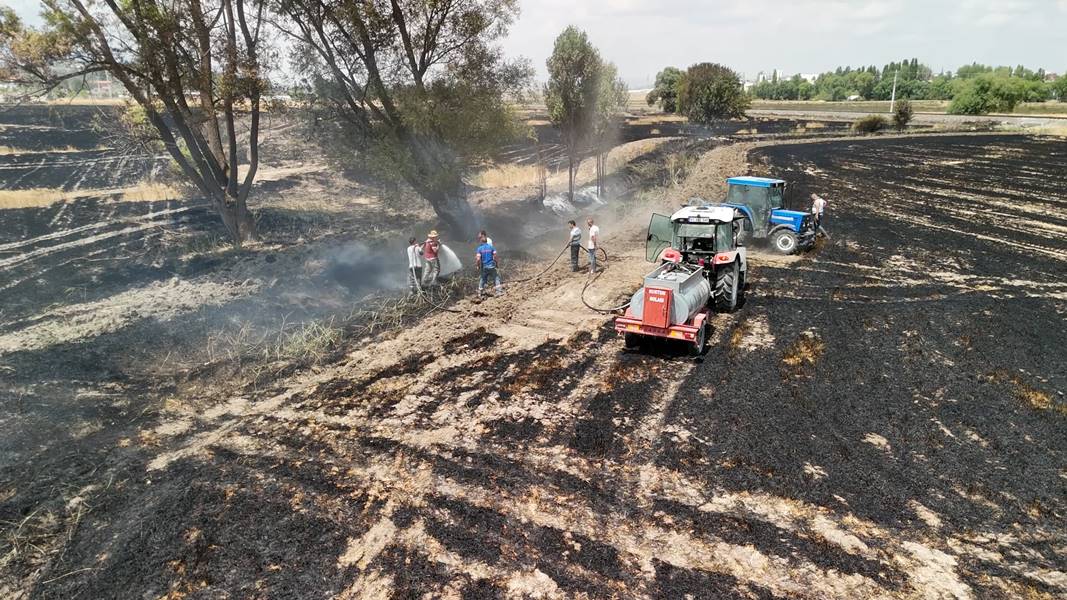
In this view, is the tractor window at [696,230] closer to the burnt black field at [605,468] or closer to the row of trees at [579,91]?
the burnt black field at [605,468]

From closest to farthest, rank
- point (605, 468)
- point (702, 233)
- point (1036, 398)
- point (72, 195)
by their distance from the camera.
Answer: point (605, 468), point (1036, 398), point (702, 233), point (72, 195)

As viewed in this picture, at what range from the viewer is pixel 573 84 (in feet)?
78.2

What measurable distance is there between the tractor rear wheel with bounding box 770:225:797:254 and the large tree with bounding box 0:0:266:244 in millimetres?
15906

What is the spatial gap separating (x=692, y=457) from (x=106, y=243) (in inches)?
825

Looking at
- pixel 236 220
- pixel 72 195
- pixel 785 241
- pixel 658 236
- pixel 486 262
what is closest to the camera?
pixel 658 236

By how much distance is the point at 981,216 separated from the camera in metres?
19.6

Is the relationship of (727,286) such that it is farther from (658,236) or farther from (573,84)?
(573,84)

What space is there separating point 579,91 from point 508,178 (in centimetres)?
807

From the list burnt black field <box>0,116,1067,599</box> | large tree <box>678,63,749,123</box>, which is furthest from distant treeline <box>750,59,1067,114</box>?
burnt black field <box>0,116,1067,599</box>

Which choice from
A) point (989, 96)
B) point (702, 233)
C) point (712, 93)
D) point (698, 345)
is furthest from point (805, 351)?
point (989, 96)

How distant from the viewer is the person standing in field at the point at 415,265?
1331cm

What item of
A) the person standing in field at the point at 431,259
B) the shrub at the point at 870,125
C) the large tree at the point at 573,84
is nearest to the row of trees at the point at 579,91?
the large tree at the point at 573,84

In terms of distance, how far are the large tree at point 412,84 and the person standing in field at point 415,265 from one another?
5.20 meters

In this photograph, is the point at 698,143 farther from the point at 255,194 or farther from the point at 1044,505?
the point at 1044,505
